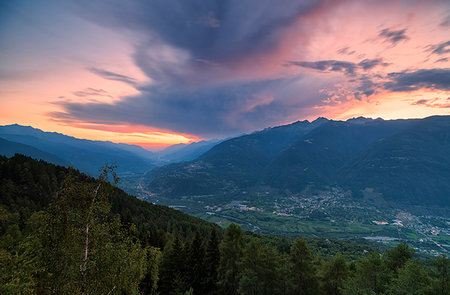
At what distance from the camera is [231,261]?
113 ft

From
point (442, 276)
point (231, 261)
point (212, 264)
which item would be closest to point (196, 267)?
point (212, 264)

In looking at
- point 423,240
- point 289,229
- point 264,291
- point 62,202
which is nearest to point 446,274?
point 264,291

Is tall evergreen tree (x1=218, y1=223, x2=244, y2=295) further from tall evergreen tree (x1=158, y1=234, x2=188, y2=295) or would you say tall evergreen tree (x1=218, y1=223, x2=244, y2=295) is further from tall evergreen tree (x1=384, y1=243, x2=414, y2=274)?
tall evergreen tree (x1=384, y1=243, x2=414, y2=274)

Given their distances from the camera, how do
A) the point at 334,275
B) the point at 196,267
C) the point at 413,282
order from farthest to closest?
the point at 196,267, the point at 334,275, the point at 413,282

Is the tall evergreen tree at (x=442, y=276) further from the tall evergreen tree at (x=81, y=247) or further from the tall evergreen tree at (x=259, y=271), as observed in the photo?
the tall evergreen tree at (x=81, y=247)

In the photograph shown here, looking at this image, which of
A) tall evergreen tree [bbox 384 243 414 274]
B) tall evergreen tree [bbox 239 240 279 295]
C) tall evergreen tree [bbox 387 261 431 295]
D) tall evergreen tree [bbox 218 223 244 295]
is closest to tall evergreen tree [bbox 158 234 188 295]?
tall evergreen tree [bbox 218 223 244 295]

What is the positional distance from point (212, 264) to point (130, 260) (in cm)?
3327

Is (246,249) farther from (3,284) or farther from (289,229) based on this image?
(289,229)

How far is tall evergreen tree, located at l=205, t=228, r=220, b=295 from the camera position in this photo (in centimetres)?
3881

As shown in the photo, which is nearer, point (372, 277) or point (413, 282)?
point (413, 282)

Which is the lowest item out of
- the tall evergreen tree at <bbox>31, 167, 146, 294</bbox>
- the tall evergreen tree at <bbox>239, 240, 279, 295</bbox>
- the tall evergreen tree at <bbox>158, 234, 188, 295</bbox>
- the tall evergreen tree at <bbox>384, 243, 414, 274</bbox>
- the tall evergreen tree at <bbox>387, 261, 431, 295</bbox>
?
the tall evergreen tree at <bbox>158, 234, 188, 295</bbox>

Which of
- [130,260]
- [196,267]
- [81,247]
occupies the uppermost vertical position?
[81,247]

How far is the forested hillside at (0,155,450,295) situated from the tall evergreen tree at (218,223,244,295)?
0.53ft

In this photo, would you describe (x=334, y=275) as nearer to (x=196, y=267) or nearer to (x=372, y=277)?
(x=372, y=277)
